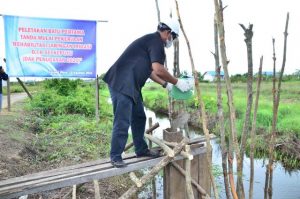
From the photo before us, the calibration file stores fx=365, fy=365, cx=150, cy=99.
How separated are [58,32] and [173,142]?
18.9ft

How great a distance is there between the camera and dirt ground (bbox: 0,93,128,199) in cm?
559

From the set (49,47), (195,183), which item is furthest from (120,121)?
(49,47)

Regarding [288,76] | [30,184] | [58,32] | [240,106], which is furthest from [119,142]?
[288,76]

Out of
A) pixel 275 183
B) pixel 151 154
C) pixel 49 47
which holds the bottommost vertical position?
pixel 275 183

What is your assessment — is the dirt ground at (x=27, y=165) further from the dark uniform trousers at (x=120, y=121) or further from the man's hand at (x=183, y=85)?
the man's hand at (x=183, y=85)

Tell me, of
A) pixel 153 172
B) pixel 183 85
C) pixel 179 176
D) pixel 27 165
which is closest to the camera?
pixel 153 172

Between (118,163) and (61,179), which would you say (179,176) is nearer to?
(118,163)

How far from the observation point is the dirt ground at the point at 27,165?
559 centimetres

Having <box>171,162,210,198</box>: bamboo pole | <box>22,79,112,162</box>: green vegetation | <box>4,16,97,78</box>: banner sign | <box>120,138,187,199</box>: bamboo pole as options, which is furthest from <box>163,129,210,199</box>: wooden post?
<box>4,16,97,78</box>: banner sign

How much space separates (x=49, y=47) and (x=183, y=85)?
5.87m

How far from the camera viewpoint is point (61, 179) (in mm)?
3301

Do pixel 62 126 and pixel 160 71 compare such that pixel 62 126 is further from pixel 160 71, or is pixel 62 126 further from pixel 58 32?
pixel 160 71

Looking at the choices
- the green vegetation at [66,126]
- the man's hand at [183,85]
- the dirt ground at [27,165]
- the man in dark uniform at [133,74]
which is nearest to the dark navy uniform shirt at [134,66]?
the man in dark uniform at [133,74]

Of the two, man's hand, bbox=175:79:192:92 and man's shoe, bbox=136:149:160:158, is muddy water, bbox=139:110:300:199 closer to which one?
man's shoe, bbox=136:149:160:158
